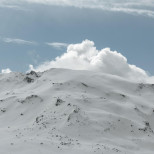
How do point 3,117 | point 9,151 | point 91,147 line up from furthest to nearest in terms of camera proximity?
point 3,117 → point 91,147 → point 9,151

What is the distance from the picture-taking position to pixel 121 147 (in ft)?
142

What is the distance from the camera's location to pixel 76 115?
5066 centimetres

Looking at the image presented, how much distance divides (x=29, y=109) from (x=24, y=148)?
21883 mm

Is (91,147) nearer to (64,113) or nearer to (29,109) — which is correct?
(64,113)

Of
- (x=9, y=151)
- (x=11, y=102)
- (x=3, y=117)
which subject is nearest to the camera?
(x=9, y=151)

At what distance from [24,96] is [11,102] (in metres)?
2.77

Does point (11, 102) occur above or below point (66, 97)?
below

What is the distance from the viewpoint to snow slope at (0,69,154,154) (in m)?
40.7

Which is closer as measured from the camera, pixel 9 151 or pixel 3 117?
pixel 9 151

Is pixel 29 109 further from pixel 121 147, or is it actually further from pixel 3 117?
pixel 121 147

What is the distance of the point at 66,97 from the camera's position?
58188 mm

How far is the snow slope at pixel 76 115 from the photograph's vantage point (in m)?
40.7

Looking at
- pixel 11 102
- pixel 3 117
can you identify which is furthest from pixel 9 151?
pixel 11 102

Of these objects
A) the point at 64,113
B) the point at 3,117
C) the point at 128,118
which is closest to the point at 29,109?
the point at 3,117
